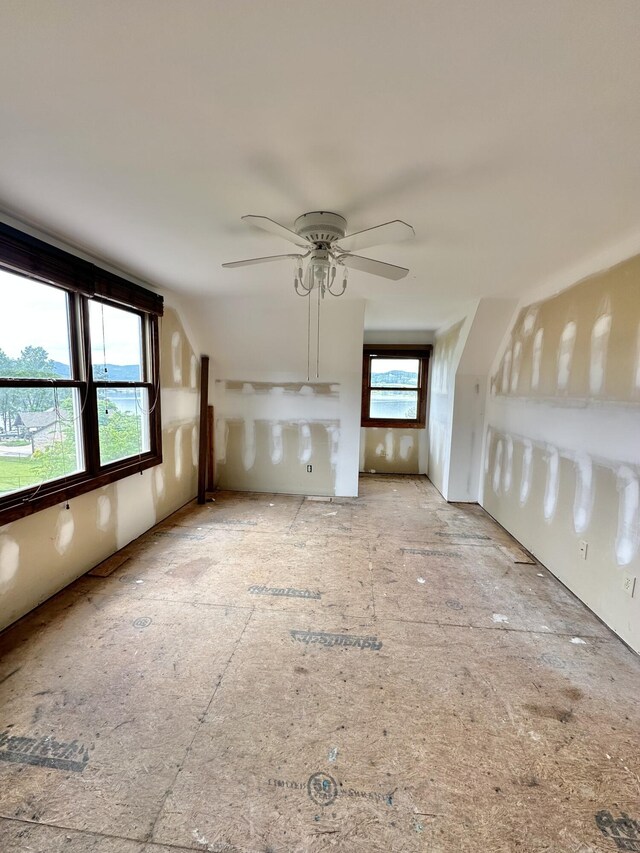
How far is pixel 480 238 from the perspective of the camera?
2.21 meters

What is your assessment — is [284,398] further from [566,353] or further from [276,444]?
[566,353]

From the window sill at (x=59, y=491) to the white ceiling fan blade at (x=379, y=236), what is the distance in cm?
242

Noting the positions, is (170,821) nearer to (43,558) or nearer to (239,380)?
(43,558)

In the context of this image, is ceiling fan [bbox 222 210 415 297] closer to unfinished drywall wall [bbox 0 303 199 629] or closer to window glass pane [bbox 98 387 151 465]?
window glass pane [bbox 98 387 151 465]

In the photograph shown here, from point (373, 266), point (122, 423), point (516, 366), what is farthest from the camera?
point (516, 366)

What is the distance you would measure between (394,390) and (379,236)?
435 centimetres

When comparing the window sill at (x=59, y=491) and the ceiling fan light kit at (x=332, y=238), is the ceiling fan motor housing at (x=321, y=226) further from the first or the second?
the window sill at (x=59, y=491)

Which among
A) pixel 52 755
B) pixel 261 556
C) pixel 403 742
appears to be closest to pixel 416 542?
pixel 261 556

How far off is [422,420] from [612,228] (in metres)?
4.17

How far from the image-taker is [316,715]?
5.28 feet

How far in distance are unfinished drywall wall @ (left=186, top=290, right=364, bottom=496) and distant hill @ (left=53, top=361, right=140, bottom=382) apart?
124 centimetres

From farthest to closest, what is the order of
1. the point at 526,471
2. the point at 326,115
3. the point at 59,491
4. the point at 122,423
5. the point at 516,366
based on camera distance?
the point at 516,366 → the point at 526,471 → the point at 122,423 → the point at 59,491 → the point at 326,115

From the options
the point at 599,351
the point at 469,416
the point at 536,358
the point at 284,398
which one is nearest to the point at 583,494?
the point at 599,351

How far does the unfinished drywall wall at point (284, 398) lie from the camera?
14.0 ft
